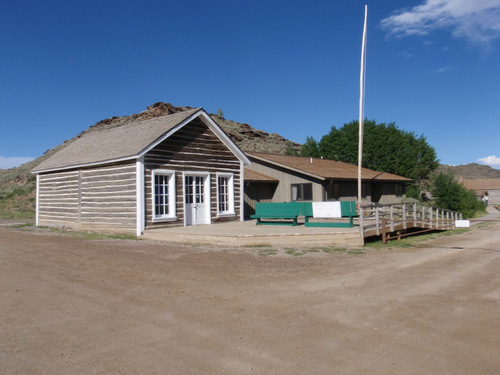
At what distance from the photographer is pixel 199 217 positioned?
17.9m

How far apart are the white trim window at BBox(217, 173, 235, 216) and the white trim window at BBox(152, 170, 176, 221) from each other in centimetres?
283

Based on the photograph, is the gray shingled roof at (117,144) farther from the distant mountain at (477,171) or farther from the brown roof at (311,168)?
the distant mountain at (477,171)

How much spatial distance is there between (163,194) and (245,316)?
36.9ft

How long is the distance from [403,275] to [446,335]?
3.83 metres

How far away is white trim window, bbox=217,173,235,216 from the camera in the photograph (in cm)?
1911

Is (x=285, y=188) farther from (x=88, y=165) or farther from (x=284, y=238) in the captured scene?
(x=284, y=238)

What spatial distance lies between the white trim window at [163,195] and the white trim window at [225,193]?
2830 millimetres

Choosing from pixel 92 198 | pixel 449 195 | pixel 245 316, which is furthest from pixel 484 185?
pixel 245 316

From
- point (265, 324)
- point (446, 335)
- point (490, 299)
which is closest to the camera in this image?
point (446, 335)

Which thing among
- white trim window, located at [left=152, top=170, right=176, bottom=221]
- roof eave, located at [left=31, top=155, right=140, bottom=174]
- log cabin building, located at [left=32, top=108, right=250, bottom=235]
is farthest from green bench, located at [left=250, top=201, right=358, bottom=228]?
roof eave, located at [left=31, top=155, right=140, bottom=174]

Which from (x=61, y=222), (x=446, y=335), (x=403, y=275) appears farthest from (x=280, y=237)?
(x=61, y=222)

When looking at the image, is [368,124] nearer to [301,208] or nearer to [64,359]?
[301,208]

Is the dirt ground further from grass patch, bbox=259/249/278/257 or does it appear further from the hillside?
the hillside

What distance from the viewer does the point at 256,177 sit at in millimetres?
25312
